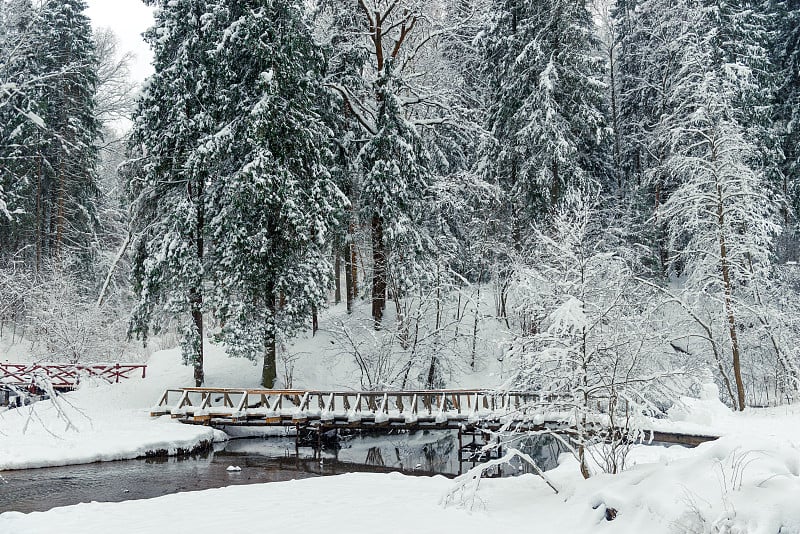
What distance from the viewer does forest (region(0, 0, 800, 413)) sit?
61.9 feet

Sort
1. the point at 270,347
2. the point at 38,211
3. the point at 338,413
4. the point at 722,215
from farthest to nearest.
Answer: the point at 38,211 → the point at 270,347 → the point at 338,413 → the point at 722,215

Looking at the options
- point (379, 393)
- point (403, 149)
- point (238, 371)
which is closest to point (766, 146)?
point (403, 149)

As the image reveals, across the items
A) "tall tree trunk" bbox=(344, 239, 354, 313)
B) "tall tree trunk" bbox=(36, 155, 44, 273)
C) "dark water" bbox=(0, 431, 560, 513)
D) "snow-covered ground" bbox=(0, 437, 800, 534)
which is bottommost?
"dark water" bbox=(0, 431, 560, 513)

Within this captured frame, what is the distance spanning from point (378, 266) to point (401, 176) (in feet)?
11.8

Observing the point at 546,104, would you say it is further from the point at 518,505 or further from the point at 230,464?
the point at 518,505

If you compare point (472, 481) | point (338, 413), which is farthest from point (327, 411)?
point (472, 481)

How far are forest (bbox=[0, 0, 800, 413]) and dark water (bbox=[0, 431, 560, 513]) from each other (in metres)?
2.95

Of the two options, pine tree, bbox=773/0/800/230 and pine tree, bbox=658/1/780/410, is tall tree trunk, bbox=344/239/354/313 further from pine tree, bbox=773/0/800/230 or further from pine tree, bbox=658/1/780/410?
pine tree, bbox=773/0/800/230

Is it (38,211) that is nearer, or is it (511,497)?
(511,497)

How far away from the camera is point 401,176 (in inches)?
925

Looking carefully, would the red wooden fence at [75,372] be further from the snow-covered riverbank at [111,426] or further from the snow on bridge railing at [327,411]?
the snow on bridge railing at [327,411]

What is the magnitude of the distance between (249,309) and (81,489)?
314 inches

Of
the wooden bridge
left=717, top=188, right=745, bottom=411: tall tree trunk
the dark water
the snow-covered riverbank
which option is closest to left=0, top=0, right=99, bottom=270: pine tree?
the snow-covered riverbank

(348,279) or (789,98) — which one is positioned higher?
(789,98)
